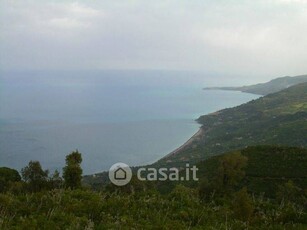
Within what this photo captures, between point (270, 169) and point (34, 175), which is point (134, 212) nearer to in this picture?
point (34, 175)

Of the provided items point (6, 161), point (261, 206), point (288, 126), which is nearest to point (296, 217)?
point (261, 206)

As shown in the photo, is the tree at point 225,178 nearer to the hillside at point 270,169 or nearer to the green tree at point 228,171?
the green tree at point 228,171

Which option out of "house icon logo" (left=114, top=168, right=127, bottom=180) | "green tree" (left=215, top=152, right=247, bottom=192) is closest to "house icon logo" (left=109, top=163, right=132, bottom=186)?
"house icon logo" (left=114, top=168, right=127, bottom=180)

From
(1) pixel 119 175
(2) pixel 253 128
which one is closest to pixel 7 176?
(1) pixel 119 175

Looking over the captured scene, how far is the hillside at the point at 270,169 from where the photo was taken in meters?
38.3

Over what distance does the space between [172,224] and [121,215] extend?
8.02 ft

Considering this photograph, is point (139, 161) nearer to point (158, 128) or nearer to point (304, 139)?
point (304, 139)

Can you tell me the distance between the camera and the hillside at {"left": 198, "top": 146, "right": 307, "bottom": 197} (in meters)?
38.3

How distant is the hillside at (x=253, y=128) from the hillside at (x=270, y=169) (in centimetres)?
4126

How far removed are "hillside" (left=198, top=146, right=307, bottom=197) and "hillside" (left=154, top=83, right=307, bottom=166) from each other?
41257mm

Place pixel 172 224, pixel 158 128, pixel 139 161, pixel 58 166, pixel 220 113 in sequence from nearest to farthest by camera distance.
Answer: pixel 172 224
pixel 58 166
pixel 139 161
pixel 158 128
pixel 220 113

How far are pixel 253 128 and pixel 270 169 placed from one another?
→ 87913 mm

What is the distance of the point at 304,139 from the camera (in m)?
90.1

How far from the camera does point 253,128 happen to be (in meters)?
128
